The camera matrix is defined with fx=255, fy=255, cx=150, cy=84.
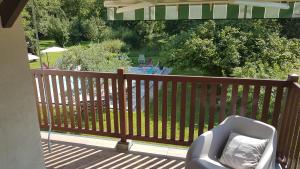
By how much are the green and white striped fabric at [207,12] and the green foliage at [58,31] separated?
14854mm

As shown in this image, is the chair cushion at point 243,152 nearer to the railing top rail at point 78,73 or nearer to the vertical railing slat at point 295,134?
the vertical railing slat at point 295,134

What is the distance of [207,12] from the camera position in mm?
3391

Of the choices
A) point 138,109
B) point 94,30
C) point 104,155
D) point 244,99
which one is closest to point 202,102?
point 244,99

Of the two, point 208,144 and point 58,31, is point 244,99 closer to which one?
point 208,144

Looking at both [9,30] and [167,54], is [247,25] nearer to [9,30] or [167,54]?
[167,54]

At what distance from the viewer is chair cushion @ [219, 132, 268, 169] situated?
7.54 feet

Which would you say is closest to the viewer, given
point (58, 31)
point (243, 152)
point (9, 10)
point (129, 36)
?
point (9, 10)

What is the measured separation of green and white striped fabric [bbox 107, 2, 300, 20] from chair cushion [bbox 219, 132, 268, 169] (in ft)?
5.24

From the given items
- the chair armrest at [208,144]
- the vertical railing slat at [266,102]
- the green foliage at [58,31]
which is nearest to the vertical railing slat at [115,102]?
the chair armrest at [208,144]

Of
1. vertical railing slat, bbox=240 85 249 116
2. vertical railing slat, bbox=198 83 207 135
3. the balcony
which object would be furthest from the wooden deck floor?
vertical railing slat, bbox=240 85 249 116

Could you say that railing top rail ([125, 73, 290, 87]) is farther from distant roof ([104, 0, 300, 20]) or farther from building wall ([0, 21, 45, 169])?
building wall ([0, 21, 45, 169])

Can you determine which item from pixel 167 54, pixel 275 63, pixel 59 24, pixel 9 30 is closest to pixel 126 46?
pixel 59 24

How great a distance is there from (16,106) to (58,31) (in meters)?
16.5

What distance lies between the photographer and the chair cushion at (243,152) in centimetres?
230
